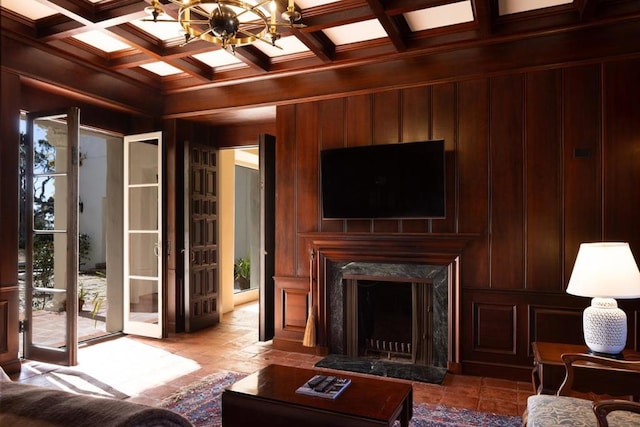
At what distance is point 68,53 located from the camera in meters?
4.06

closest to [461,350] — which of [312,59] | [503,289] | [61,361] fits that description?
[503,289]

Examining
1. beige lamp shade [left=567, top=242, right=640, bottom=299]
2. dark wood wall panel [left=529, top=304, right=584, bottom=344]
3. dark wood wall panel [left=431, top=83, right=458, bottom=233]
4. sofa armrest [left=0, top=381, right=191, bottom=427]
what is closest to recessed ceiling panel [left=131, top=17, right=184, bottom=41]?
dark wood wall panel [left=431, top=83, right=458, bottom=233]

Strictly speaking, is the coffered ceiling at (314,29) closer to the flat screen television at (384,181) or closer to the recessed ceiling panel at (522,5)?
the recessed ceiling panel at (522,5)

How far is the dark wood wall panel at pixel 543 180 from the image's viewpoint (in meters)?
3.56

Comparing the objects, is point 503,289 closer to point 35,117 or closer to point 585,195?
point 585,195

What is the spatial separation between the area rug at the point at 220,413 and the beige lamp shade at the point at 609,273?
3.42 feet

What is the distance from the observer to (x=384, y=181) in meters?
4.06

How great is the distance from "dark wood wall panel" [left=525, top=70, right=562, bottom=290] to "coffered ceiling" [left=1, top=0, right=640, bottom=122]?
0.50 m

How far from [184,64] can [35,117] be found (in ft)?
5.00

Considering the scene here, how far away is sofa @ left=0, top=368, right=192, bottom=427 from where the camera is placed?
0.99 m

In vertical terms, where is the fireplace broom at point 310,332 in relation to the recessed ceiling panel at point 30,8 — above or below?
below

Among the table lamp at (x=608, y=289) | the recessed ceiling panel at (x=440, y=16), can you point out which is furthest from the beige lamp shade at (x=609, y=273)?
the recessed ceiling panel at (x=440, y=16)

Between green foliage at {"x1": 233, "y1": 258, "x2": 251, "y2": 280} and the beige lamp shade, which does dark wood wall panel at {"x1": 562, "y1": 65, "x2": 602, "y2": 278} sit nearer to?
the beige lamp shade

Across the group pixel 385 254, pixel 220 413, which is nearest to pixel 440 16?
pixel 385 254
